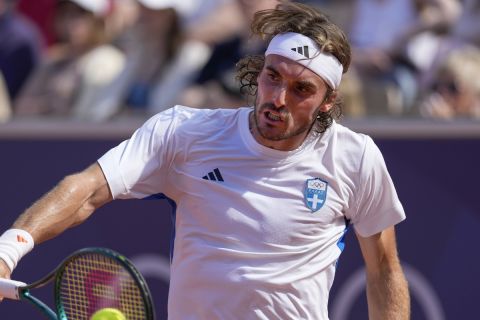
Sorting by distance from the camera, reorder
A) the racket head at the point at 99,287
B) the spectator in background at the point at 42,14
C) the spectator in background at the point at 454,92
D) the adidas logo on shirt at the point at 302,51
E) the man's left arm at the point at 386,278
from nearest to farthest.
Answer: the racket head at the point at 99,287
the adidas logo on shirt at the point at 302,51
the man's left arm at the point at 386,278
the spectator in background at the point at 454,92
the spectator in background at the point at 42,14

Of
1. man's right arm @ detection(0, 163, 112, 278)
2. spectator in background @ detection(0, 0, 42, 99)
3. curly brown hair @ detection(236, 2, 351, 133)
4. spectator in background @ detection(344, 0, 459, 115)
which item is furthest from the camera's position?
spectator in background @ detection(0, 0, 42, 99)

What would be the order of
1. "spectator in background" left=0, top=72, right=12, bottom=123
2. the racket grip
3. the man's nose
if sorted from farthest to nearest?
1. "spectator in background" left=0, top=72, right=12, bottom=123
2. the man's nose
3. the racket grip

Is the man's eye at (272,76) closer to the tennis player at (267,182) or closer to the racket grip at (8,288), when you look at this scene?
the tennis player at (267,182)

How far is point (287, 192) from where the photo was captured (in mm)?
4180

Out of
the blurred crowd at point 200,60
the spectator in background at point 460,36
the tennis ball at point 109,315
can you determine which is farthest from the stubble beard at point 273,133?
the spectator in background at point 460,36

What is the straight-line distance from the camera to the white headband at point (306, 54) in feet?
13.5

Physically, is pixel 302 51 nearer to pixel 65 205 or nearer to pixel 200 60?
pixel 65 205

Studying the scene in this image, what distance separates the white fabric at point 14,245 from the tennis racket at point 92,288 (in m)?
0.07

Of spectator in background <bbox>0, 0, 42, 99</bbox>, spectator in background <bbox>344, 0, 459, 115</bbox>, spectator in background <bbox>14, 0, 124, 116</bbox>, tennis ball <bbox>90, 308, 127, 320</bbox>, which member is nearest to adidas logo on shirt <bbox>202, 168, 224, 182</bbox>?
tennis ball <bbox>90, 308, 127, 320</bbox>

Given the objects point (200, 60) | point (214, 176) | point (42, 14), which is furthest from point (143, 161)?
point (42, 14)

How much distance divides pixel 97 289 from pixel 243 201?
650 mm

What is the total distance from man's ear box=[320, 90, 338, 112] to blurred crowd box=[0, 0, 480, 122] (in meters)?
2.82

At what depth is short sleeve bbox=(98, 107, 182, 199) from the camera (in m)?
4.04

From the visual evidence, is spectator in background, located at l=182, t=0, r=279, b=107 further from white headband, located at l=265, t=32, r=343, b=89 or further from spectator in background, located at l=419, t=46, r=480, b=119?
white headband, located at l=265, t=32, r=343, b=89
